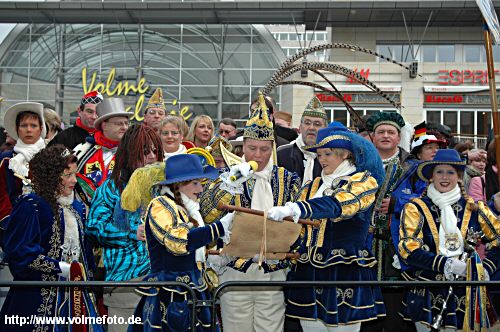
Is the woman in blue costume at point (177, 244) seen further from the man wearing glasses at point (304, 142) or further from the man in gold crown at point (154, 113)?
the man in gold crown at point (154, 113)

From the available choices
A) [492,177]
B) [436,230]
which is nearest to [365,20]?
[492,177]

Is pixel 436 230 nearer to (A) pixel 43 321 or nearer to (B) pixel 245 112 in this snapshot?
(A) pixel 43 321

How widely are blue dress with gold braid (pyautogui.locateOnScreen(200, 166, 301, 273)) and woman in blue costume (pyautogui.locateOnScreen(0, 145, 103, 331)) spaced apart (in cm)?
96

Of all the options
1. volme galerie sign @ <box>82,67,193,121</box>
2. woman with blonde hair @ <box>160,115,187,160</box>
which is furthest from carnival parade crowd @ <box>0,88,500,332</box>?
volme galerie sign @ <box>82,67,193,121</box>

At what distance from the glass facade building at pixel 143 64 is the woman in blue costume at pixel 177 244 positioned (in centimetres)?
2169

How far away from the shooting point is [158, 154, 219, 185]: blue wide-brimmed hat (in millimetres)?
4172

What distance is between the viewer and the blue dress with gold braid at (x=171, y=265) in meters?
3.96

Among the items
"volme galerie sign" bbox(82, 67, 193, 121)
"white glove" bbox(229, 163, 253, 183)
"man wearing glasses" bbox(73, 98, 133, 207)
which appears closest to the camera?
"white glove" bbox(229, 163, 253, 183)

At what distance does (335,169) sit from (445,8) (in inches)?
830

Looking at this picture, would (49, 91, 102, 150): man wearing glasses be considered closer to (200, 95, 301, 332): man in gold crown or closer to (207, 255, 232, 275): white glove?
(200, 95, 301, 332): man in gold crown

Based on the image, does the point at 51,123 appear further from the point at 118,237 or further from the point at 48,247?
the point at 118,237

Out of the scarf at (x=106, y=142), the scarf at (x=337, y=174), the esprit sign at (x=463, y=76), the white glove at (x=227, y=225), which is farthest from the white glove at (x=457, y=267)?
the esprit sign at (x=463, y=76)

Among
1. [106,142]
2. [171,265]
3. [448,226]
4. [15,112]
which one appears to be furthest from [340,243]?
[15,112]

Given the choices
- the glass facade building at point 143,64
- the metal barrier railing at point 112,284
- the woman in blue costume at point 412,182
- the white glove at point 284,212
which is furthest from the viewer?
the glass facade building at point 143,64
